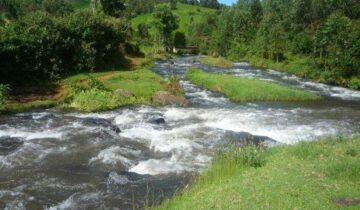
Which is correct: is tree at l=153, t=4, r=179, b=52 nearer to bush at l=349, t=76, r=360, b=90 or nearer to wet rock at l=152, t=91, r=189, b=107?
bush at l=349, t=76, r=360, b=90

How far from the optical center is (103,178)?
20.8 m

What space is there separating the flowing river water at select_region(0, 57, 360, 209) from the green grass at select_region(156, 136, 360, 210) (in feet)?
7.57

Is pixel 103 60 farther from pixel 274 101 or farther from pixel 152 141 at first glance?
pixel 152 141

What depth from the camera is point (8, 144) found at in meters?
26.3

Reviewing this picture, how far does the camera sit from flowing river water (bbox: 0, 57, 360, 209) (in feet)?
62.5

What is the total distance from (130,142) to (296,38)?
6290 cm

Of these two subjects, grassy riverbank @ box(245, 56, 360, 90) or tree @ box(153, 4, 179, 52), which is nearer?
grassy riverbank @ box(245, 56, 360, 90)

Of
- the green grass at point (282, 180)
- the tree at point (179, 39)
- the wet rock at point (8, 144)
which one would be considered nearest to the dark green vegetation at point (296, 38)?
the tree at point (179, 39)

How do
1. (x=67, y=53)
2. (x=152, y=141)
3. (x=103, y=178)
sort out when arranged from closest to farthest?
(x=103, y=178)
(x=152, y=141)
(x=67, y=53)

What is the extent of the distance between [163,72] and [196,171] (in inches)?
1630

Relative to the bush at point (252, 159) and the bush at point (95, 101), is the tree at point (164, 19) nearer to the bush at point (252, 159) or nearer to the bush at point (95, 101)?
the bush at point (95, 101)

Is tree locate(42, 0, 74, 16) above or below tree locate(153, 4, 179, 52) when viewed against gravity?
above

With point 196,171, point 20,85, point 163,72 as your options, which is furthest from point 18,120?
point 163,72

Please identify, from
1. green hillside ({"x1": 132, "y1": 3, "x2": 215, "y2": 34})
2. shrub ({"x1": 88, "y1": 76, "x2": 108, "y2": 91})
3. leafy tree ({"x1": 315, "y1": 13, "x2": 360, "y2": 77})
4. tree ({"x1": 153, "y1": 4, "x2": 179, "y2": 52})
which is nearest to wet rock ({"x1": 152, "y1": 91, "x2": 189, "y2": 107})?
shrub ({"x1": 88, "y1": 76, "x2": 108, "y2": 91})
